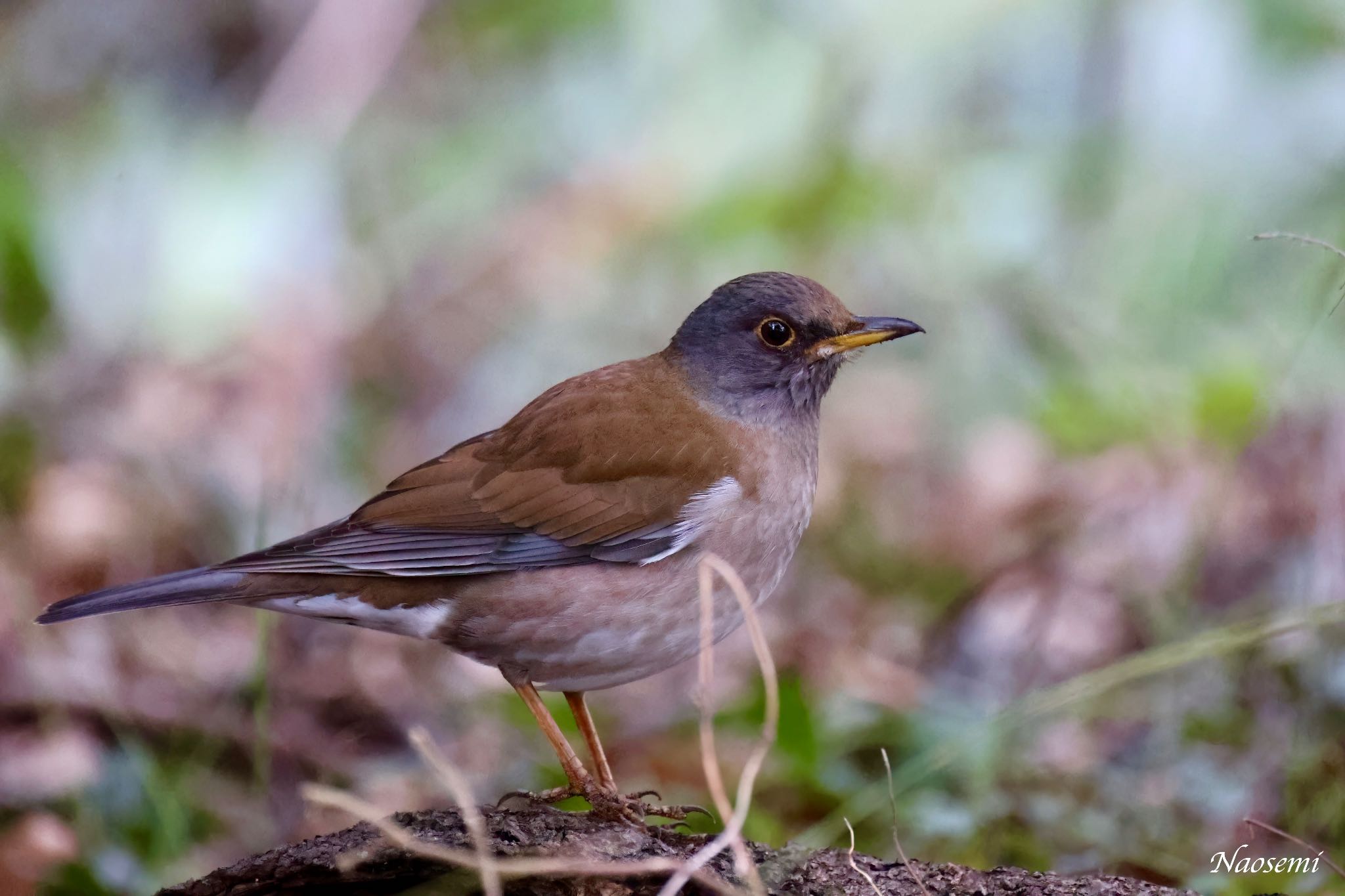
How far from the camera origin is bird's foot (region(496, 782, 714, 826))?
140 inches

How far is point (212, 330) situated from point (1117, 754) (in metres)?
5.53

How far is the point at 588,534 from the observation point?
4035 millimetres

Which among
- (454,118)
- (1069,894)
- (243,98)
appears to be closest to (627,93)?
(454,118)

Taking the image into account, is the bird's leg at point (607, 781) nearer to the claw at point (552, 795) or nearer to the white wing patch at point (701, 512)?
the claw at point (552, 795)

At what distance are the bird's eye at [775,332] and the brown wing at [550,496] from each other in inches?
12.3

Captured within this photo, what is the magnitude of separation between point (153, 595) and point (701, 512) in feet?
4.88

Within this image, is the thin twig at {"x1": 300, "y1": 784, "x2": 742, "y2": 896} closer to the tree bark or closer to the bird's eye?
the tree bark

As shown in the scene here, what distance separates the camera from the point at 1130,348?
7.39 m

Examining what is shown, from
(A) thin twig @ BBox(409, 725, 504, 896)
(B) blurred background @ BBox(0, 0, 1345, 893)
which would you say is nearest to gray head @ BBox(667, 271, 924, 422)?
(B) blurred background @ BBox(0, 0, 1345, 893)

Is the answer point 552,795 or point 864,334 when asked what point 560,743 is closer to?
point 552,795

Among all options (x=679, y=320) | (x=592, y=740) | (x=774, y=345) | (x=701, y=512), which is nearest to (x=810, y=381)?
(x=774, y=345)

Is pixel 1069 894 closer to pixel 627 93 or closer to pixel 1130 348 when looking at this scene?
pixel 1130 348

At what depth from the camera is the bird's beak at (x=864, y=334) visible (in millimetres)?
4199

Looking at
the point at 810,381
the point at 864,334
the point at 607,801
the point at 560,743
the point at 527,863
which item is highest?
the point at 864,334
